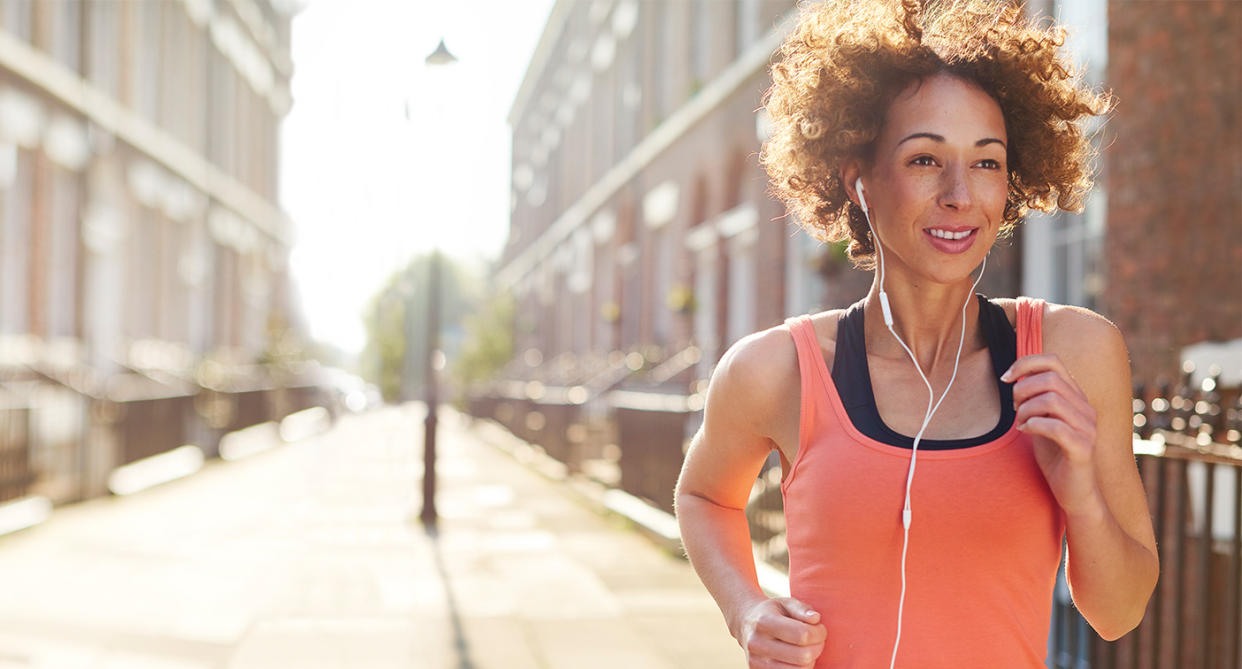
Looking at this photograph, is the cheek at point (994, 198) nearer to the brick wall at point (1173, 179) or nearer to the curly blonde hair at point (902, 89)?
the curly blonde hair at point (902, 89)

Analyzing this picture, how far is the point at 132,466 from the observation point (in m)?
13.8

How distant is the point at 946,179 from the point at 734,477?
0.63 meters

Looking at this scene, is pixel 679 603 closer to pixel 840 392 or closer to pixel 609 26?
pixel 840 392

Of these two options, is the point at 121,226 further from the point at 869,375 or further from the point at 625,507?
the point at 869,375

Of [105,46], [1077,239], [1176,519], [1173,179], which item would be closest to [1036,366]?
[1176,519]

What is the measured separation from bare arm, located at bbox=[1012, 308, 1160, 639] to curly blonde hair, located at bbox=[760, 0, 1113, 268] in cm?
37

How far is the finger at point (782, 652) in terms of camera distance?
1670mm

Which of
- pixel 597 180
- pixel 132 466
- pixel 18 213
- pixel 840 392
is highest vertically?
pixel 597 180

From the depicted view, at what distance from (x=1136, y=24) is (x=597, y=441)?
10993 millimetres

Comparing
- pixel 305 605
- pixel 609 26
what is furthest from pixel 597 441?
pixel 609 26

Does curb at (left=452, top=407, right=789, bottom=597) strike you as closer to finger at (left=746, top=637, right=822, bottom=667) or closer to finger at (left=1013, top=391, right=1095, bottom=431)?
finger at (left=746, top=637, right=822, bottom=667)

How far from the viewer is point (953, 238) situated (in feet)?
5.93

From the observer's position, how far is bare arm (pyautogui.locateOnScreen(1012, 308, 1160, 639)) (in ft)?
5.18

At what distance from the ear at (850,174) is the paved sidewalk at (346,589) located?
4.15 metres
